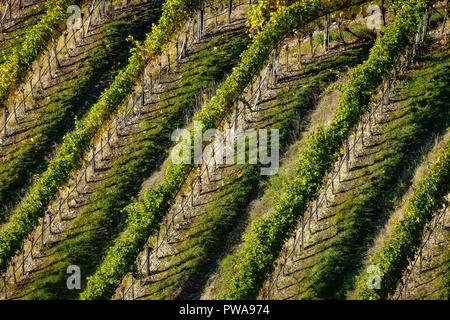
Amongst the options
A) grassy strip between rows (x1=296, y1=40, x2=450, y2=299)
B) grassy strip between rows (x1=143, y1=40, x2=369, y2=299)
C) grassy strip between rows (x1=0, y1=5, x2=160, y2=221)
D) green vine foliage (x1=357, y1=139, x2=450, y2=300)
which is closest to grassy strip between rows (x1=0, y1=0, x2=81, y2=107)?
grassy strip between rows (x1=0, y1=5, x2=160, y2=221)

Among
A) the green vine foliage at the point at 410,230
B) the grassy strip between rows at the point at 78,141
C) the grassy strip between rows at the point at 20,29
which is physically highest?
the grassy strip between rows at the point at 20,29

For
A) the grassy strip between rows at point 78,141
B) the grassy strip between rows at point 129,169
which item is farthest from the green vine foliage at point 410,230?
the grassy strip between rows at point 78,141

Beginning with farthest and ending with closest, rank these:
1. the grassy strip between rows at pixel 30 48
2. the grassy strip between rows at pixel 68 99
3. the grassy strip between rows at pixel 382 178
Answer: the grassy strip between rows at pixel 30 48
the grassy strip between rows at pixel 68 99
the grassy strip between rows at pixel 382 178

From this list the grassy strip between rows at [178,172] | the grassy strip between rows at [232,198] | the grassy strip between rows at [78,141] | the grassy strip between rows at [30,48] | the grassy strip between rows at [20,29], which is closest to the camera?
the grassy strip between rows at [178,172]

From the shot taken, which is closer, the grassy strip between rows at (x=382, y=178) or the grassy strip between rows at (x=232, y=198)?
the grassy strip between rows at (x=382, y=178)

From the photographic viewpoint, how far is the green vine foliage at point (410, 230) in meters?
27.0

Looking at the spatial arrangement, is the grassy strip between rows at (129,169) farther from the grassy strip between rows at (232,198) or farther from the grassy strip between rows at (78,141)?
the grassy strip between rows at (232,198)

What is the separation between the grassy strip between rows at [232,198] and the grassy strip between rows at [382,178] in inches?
180

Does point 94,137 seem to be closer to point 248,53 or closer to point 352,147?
point 248,53

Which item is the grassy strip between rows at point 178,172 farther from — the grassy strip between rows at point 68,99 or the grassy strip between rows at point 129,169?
the grassy strip between rows at point 68,99

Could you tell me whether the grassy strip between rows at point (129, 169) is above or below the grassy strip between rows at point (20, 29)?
below

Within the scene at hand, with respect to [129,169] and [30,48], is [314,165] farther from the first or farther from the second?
[30,48]

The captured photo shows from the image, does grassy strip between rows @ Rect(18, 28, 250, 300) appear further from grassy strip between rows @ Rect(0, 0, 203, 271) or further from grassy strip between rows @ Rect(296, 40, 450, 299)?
grassy strip between rows @ Rect(296, 40, 450, 299)

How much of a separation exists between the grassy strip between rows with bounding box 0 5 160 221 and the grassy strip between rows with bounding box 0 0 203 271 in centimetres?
140
